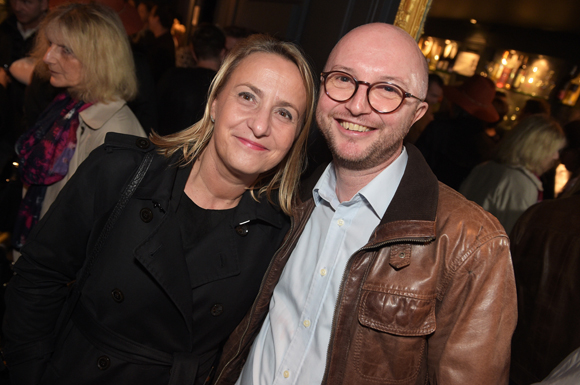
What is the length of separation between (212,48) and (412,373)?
11.0ft

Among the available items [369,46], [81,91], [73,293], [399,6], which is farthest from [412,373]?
[81,91]

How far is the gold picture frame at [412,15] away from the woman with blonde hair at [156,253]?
712 mm

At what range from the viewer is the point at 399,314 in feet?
4.48

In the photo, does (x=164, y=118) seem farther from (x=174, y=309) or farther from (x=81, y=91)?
(x=174, y=309)

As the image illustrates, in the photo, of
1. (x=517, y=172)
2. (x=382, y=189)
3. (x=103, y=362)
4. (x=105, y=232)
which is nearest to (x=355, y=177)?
(x=382, y=189)

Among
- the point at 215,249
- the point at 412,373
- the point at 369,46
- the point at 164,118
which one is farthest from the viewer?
the point at 164,118

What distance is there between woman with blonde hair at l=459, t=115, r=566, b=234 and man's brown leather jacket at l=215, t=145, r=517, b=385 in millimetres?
1730

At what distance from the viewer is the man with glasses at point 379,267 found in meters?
1.29

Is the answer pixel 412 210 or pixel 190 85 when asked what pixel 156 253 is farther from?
pixel 190 85

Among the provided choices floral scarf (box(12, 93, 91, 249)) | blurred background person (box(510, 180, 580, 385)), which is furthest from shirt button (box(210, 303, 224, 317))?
blurred background person (box(510, 180, 580, 385))

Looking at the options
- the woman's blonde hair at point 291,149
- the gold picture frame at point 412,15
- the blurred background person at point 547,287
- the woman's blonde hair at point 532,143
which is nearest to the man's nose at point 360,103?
the woman's blonde hair at point 291,149

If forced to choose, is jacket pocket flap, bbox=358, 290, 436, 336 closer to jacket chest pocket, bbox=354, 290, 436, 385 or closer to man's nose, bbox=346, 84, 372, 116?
jacket chest pocket, bbox=354, 290, 436, 385

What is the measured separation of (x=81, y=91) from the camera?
266 centimetres

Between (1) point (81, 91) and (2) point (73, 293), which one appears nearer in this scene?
(2) point (73, 293)
